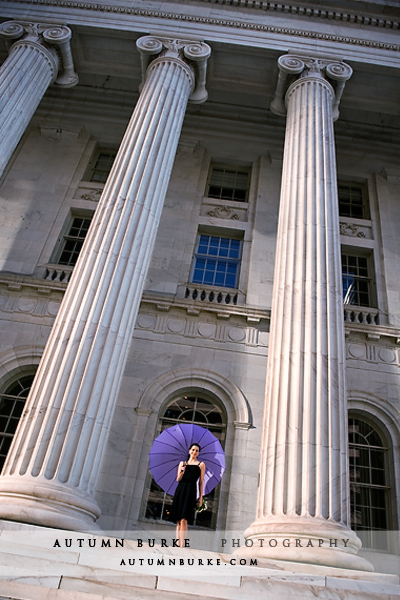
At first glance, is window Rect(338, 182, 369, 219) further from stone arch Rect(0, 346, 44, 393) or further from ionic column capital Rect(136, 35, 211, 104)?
stone arch Rect(0, 346, 44, 393)

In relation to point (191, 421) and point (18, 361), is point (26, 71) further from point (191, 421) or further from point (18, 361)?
point (191, 421)

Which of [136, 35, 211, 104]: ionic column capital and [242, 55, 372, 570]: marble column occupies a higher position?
[136, 35, 211, 104]: ionic column capital

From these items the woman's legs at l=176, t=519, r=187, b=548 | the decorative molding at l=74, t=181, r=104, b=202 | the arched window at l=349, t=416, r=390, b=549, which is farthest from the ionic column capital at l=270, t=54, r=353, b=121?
the woman's legs at l=176, t=519, r=187, b=548

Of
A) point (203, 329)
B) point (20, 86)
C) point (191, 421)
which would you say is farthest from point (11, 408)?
point (20, 86)

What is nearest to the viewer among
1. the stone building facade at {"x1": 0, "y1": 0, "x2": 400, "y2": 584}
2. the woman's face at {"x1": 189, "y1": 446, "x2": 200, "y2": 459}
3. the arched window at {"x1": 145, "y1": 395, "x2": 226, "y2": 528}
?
the woman's face at {"x1": 189, "y1": 446, "x2": 200, "y2": 459}

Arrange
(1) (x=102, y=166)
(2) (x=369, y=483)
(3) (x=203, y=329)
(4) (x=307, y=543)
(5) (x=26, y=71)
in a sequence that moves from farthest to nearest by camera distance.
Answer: (1) (x=102, y=166), (3) (x=203, y=329), (5) (x=26, y=71), (2) (x=369, y=483), (4) (x=307, y=543)

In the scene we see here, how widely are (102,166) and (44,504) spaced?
631 inches

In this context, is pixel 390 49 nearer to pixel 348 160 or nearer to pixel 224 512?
pixel 348 160

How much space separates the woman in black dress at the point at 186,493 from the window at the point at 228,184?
1387cm

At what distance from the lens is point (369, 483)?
1413 cm

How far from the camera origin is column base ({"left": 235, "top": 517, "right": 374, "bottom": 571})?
758 centimetres

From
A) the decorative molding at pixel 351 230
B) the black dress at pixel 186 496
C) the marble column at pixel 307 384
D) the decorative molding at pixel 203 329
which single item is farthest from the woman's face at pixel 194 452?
the decorative molding at pixel 351 230

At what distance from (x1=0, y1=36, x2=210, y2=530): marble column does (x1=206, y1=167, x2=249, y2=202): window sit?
238 inches

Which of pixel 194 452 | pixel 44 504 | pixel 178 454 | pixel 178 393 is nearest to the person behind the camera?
pixel 44 504
